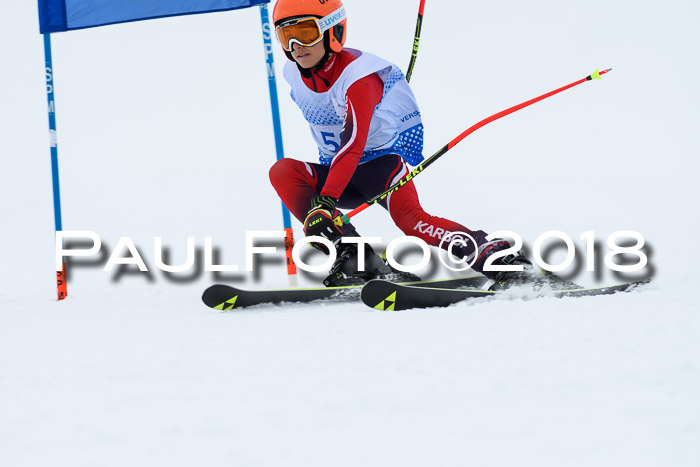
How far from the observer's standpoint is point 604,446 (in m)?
1.35

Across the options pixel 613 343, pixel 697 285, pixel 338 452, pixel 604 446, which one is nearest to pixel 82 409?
pixel 338 452

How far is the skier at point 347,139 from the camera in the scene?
3.03 metres

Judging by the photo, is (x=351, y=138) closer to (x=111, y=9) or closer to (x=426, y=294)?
(x=426, y=294)

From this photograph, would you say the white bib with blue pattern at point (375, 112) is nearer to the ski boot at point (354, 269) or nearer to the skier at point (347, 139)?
the skier at point (347, 139)

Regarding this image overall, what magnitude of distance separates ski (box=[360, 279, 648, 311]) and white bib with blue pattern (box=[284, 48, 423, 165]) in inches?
35.6

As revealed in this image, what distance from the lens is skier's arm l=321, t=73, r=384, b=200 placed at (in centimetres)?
300

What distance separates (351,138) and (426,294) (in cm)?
79

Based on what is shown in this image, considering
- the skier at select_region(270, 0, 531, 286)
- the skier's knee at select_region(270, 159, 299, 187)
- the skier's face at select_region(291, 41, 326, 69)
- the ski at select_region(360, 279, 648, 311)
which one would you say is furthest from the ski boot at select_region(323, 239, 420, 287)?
the skier's face at select_region(291, 41, 326, 69)

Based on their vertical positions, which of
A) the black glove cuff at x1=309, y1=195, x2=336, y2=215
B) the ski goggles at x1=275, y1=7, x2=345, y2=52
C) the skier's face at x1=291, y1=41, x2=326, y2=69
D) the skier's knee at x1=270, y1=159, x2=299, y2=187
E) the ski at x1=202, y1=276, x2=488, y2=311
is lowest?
the ski at x1=202, y1=276, x2=488, y2=311

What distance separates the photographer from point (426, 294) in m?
2.81

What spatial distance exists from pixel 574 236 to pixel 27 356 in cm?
389

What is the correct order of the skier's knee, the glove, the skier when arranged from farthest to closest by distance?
the skier's knee → the skier → the glove

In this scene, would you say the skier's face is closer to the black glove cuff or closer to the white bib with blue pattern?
the white bib with blue pattern

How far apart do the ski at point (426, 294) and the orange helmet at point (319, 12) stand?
1.20 meters
